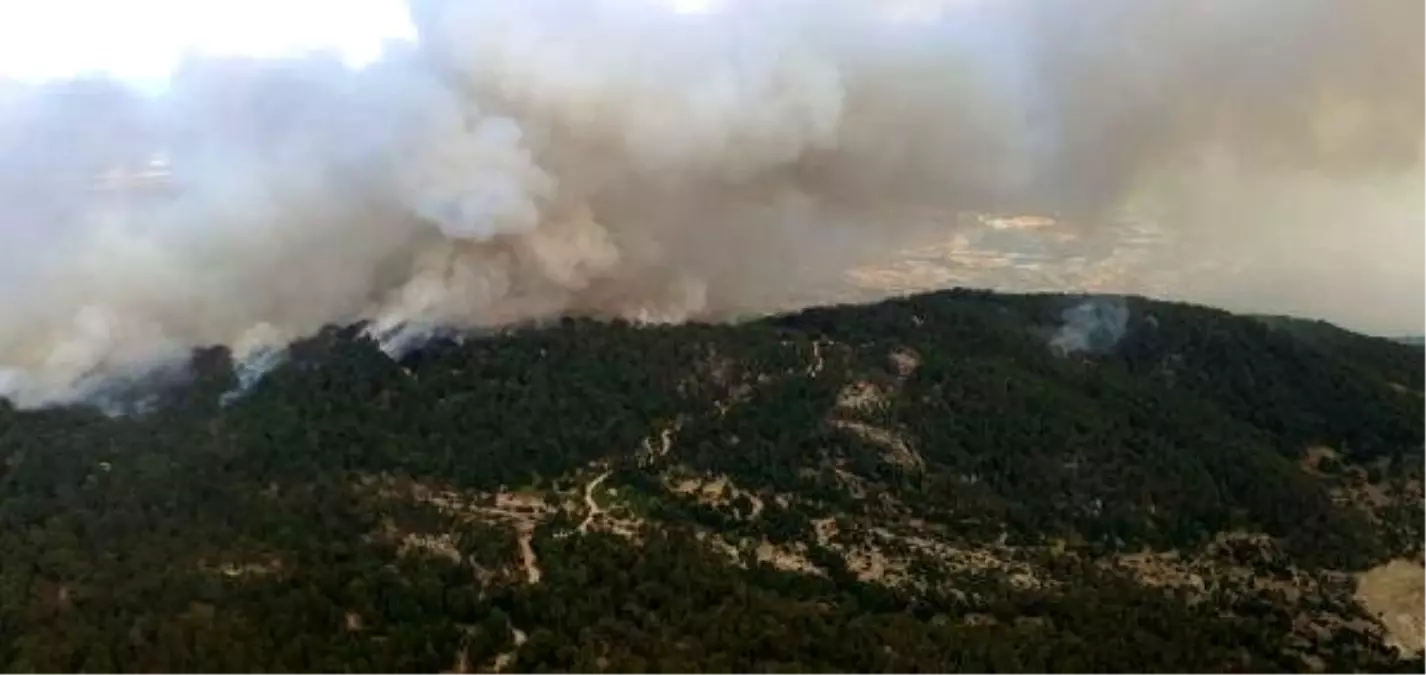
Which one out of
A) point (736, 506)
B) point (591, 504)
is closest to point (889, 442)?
point (736, 506)

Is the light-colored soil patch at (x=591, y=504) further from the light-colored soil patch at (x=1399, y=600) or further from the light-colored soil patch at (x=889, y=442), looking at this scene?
the light-colored soil patch at (x=1399, y=600)

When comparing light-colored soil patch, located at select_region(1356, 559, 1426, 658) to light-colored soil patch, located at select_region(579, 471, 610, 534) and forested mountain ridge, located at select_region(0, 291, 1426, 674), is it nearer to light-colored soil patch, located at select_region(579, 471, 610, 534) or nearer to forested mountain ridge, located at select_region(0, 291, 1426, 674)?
forested mountain ridge, located at select_region(0, 291, 1426, 674)

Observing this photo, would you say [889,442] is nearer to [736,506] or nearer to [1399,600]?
[736,506]

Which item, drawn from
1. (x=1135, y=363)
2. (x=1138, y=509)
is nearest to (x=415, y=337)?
(x=1138, y=509)

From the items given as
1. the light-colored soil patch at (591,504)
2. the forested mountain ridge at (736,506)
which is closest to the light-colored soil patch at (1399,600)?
the forested mountain ridge at (736,506)

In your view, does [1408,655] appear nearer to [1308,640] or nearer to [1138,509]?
[1308,640]

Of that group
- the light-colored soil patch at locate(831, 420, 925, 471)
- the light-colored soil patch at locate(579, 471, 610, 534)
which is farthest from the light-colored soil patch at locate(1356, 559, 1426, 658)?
the light-colored soil patch at locate(579, 471, 610, 534)
